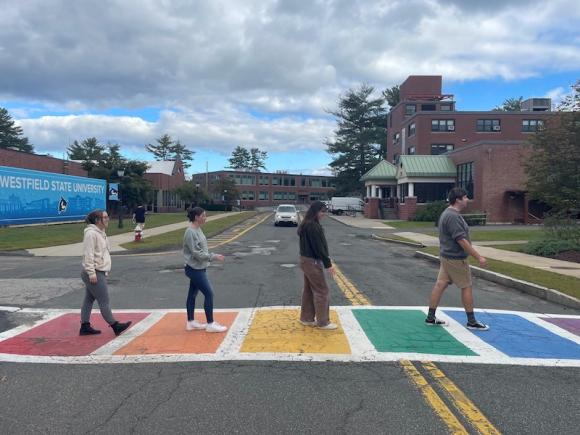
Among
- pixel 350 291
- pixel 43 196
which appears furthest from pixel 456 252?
pixel 43 196

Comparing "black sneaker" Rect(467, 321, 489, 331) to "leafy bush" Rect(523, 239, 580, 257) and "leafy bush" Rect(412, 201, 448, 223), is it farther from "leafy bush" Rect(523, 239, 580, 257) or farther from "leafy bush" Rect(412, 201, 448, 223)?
"leafy bush" Rect(412, 201, 448, 223)

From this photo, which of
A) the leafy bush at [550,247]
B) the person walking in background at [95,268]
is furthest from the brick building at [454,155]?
the person walking in background at [95,268]

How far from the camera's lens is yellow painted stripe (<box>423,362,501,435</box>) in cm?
373

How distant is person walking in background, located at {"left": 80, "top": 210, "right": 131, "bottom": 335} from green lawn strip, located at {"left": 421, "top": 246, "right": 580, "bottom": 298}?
7.90m

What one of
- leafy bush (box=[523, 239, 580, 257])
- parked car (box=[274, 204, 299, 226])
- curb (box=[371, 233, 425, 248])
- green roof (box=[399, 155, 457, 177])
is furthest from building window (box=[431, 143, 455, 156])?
leafy bush (box=[523, 239, 580, 257])

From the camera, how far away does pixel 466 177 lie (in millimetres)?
38656

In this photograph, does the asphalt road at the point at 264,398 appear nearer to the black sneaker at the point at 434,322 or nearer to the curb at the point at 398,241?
the black sneaker at the point at 434,322

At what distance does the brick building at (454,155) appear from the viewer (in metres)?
34.8

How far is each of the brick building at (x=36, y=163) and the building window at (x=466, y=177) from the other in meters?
33.1

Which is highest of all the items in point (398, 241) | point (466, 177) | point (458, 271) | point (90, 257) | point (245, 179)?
point (245, 179)

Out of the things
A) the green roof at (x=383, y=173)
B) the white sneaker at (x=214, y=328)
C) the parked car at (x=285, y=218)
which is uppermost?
the green roof at (x=383, y=173)

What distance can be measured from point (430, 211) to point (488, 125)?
71.4 ft

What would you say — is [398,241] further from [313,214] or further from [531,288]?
[313,214]

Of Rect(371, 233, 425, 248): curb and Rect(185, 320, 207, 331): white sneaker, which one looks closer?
Rect(185, 320, 207, 331): white sneaker
